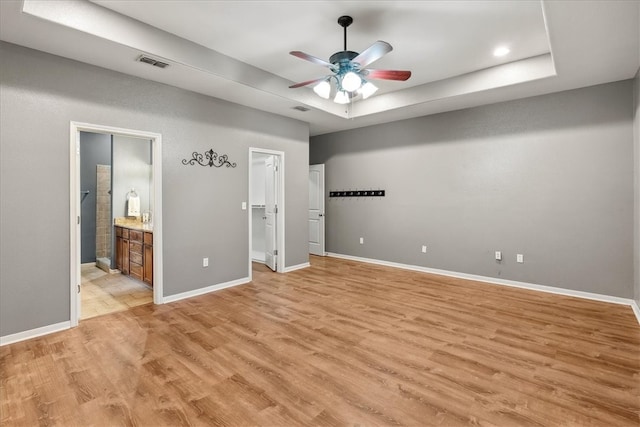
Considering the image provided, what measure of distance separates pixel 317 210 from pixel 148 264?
151 inches

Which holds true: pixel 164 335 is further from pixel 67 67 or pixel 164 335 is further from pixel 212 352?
pixel 67 67

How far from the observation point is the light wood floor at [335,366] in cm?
196

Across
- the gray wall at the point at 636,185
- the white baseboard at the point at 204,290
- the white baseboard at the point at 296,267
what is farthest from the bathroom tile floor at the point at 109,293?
the gray wall at the point at 636,185

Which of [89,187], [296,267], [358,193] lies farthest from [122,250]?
[358,193]

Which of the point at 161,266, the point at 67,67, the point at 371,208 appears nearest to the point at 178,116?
the point at 67,67

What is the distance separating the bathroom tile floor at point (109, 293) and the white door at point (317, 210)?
12.2 feet

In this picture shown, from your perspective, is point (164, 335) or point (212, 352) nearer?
point (212, 352)

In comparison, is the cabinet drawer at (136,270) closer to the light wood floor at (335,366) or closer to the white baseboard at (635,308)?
the light wood floor at (335,366)

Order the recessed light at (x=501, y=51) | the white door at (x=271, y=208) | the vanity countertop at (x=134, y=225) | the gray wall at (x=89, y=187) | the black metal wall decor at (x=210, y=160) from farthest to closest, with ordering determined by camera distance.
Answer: the gray wall at (x=89, y=187)
the white door at (x=271, y=208)
the vanity countertop at (x=134, y=225)
the black metal wall decor at (x=210, y=160)
the recessed light at (x=501, y=51)

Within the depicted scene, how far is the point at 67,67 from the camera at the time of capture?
3229 mm

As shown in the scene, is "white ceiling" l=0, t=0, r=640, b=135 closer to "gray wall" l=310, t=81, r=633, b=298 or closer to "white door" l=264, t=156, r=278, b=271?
"gray wall" l=310, t=81, r=633, b=298

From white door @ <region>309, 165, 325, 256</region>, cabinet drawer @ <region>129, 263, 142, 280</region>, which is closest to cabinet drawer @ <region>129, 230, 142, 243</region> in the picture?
cabinet drawer @ <region>129, 263, 142, 280</region>

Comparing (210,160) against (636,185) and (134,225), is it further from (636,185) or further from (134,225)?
(636,185)

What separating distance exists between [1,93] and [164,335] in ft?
8.86
